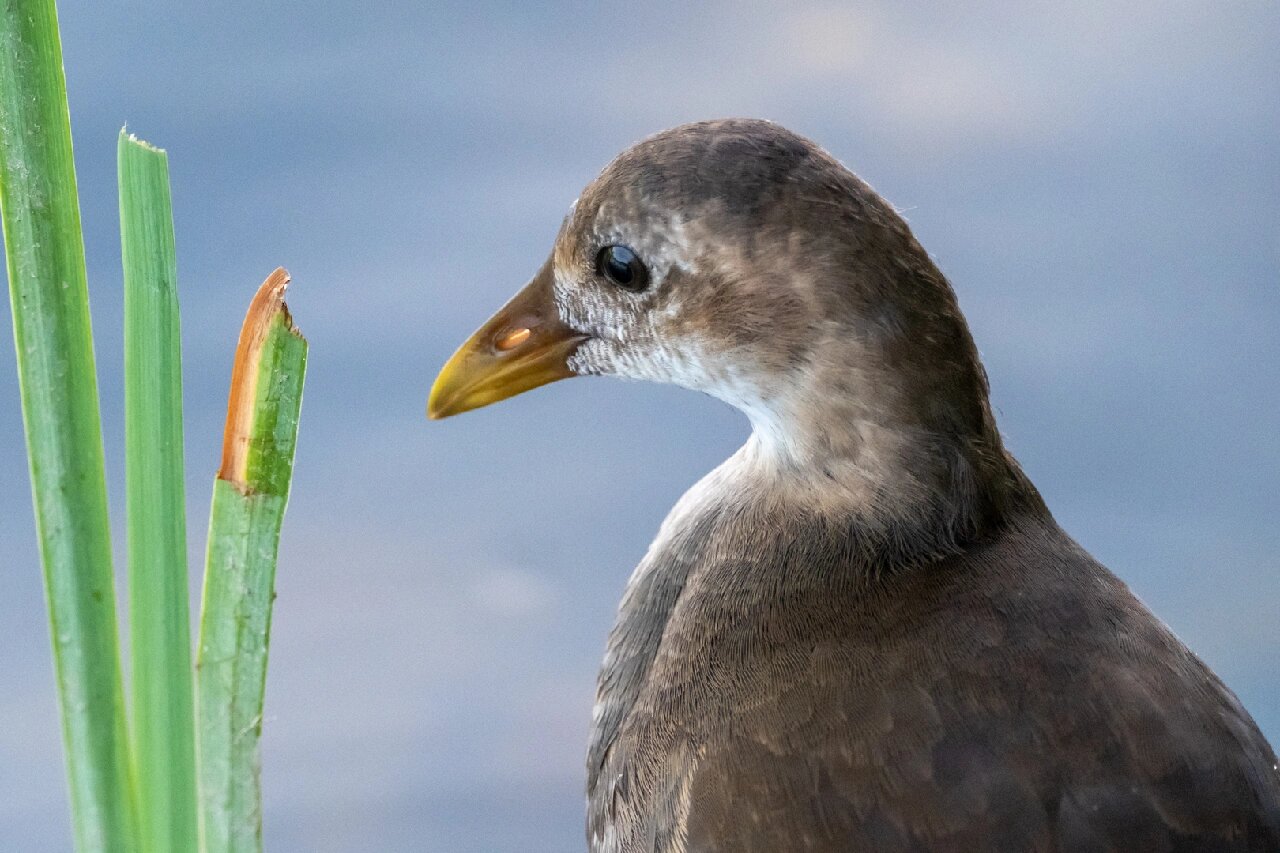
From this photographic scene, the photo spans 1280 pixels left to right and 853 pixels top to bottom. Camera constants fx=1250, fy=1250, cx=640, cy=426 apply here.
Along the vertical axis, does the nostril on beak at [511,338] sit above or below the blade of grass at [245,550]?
above

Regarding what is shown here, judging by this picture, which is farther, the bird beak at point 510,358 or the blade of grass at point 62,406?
the bird beak at point 510,358

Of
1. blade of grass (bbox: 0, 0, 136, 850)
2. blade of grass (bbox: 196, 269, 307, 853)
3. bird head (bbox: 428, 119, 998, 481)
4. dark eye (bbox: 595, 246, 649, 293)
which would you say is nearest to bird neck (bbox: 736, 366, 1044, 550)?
Result: bird head (bbox: 428, 119, 998, 481)

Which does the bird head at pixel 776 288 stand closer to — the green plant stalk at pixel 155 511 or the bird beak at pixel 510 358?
the bird beak at pixel 510 358

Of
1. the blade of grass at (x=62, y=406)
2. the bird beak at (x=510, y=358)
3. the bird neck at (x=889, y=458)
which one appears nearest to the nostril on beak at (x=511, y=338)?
the bird beak at (x=510, y=358)

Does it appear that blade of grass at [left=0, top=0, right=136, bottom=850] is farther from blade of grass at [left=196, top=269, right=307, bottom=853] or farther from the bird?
the bird

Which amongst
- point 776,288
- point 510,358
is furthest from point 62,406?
point 776,288

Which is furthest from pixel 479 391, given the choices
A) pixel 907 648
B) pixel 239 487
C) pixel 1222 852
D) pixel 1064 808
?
pixel 1222 852
